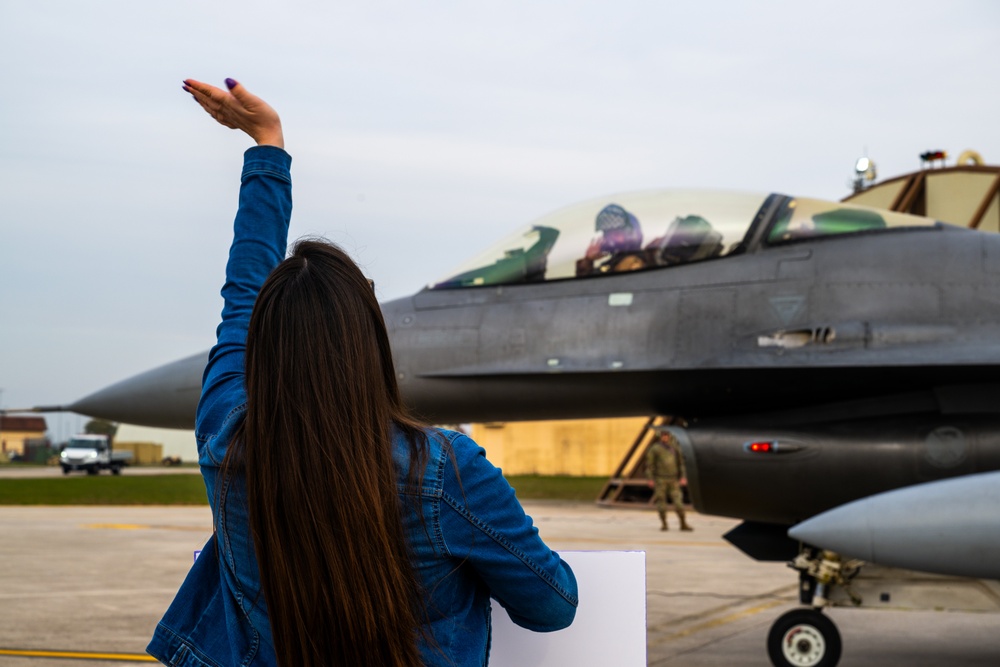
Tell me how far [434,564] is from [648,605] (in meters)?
7.94

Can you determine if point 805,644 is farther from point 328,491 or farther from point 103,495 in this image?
point 103,495

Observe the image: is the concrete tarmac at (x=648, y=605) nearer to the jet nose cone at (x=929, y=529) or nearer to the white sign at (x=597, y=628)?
the jet nose cone at (x=929, y=529)

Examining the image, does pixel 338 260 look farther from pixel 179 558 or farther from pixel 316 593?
pixel 179 558

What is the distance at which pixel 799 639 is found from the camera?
617cm

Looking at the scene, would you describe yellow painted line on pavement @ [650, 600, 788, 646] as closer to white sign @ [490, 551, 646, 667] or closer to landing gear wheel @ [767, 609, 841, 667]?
landing gear wheel @ [767, 609, 841, 667]

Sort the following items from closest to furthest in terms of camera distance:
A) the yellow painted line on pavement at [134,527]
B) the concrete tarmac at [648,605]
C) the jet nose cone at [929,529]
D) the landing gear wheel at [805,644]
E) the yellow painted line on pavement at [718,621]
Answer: the jet nose cone at [929,529] < the landing gear wheel at [805,644] < the concrete tarmac at [648,605] < the yellow painted line on pavement at [718,621] < the yellow painted line on pavement at [134,527]

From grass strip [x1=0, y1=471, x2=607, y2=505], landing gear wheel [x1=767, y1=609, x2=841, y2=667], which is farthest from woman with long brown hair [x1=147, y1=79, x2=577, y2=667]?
grass strip [x1=0, y1=471, x2=607, y2=505]

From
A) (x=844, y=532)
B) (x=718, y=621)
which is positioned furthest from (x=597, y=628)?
(x=718, y=621)

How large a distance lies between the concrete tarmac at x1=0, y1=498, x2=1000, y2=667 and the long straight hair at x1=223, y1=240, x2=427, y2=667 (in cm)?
528

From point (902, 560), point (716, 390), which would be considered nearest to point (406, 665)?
point (902, 560)

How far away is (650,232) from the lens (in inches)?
250

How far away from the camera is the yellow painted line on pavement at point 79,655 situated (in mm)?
6297

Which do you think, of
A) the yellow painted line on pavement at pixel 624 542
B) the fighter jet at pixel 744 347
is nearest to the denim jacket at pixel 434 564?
the fighter jet at pixel 744 347

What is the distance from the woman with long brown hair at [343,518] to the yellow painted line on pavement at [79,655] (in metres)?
5.07
